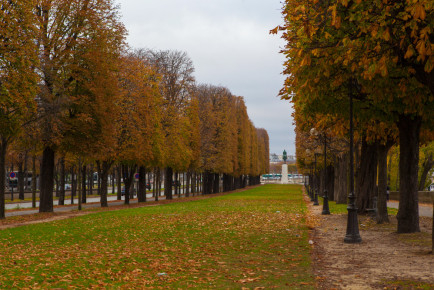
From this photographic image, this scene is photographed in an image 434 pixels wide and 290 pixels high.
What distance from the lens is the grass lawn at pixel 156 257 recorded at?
856cm

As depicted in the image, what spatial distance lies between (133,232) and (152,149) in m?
22.8

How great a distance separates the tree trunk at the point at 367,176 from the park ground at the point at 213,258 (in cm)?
473

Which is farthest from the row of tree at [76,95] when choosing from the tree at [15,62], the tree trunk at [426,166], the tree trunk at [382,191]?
the tree trunk at [426,166]

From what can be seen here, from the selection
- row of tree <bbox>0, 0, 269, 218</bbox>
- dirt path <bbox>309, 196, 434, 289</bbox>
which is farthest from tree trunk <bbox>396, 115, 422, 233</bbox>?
row of tree <bbox>0, 0, 269, 218</bbox>

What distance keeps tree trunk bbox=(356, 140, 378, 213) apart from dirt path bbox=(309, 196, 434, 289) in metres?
5.95

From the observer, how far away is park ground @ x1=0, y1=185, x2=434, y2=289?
845 centimetres

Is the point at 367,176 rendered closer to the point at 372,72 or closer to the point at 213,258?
the point at 372,72

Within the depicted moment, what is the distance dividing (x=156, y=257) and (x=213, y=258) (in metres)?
1.41

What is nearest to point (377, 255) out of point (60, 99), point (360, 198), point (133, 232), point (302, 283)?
point (302, 283)

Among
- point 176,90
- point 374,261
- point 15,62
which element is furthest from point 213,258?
point 176,90

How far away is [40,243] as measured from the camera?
13789 mm

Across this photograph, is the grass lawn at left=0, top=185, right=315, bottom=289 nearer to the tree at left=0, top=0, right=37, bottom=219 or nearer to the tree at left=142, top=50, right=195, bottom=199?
the tree at left=0, top=0, right=37, bottom=219

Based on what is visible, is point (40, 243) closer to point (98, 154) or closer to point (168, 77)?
point (98, 154)

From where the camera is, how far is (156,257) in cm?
1138
